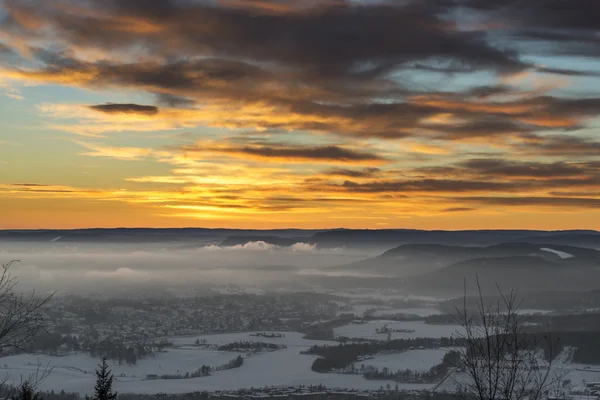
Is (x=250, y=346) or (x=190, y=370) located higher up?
(x=190, y=370)

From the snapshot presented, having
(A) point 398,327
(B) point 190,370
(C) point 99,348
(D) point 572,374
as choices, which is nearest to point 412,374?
(D) point 572,374

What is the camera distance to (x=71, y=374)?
4350 inches

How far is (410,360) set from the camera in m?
130

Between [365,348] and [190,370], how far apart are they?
40638 millimetres

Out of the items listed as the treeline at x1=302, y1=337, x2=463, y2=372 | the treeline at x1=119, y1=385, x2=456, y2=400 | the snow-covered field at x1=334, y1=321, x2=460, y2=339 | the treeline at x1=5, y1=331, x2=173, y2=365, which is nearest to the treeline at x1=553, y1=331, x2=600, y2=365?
the treeline at x1=302, y1=337, x2=463, y2=372

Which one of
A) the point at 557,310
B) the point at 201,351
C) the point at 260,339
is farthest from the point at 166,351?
the point at 557,310

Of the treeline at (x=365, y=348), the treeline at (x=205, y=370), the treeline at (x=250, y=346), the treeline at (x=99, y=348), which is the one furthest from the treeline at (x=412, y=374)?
the treeline at (x=99, y=348)

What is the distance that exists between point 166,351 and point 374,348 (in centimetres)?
4479

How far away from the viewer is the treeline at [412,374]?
110m

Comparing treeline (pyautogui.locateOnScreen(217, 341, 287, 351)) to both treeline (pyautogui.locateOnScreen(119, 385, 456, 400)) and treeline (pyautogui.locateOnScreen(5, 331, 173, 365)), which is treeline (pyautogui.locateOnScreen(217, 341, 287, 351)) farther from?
treeline (pyautogui.locateOnScreen(119, 385, 456, 400))

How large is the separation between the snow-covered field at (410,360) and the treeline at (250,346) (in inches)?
1068

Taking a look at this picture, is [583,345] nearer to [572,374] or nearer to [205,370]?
[572,374]

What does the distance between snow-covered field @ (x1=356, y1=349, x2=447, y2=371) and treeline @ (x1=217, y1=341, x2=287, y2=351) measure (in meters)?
27.1

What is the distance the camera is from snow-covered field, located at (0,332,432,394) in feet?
336
